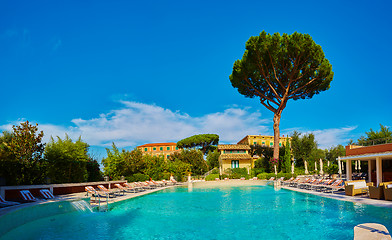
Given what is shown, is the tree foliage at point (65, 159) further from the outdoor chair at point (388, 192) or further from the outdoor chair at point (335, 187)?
the outdoor chair at point (388, 192)

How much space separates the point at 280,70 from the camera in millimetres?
30266

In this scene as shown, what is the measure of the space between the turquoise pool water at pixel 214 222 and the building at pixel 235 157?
26.6m

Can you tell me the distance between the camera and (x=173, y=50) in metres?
26.0

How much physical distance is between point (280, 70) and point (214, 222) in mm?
24869

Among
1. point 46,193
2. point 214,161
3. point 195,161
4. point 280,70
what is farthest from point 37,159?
point 214,161

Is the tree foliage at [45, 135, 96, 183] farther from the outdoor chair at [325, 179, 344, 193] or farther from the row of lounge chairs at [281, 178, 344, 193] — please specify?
the outdoor chair at [325, 179, 344, 193]

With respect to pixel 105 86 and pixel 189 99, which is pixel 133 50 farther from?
pixel 189 99

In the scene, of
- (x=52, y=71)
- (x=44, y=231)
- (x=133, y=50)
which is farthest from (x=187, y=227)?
(x=133, y=50)

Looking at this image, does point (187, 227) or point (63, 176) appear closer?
point (187, 227)

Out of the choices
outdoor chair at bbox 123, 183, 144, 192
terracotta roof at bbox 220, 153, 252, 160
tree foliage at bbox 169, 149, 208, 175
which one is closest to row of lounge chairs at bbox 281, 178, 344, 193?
outdoor chair at bbox 123, 183, 144, 192

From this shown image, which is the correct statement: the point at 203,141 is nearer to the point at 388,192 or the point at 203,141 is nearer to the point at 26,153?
the point at 26,153

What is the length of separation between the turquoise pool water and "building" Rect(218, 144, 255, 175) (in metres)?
26.6

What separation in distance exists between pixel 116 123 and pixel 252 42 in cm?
1768

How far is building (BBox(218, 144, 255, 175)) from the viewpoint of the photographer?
38.6 meters
